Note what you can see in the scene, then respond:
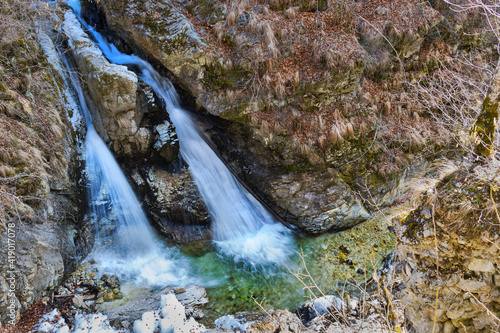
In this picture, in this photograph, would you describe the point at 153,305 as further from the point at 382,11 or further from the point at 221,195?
the point at 382,11

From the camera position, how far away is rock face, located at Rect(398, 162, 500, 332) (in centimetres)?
342

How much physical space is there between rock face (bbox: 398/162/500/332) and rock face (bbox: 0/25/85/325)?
6.12 m

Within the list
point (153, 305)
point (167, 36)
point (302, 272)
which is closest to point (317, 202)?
point (302, 272)

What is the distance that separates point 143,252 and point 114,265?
0.71 m

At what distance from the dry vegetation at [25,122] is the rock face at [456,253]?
6143 millimetres

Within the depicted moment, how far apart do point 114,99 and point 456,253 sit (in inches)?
285

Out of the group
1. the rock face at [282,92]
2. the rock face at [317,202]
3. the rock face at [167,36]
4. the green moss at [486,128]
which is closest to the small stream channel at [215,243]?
the rock face at [317,202]

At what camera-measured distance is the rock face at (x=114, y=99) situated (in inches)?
274

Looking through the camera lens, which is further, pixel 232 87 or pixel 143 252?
pixel 232 87

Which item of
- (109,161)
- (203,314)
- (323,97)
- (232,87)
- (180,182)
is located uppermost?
(232,87)

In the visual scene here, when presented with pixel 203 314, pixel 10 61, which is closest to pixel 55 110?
pixel 10 61

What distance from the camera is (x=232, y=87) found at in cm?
798

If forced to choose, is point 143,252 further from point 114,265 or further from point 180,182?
point 180,182

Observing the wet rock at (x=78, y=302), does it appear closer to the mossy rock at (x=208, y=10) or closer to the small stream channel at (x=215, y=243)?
the small stream channel at (x=215, y=243)
